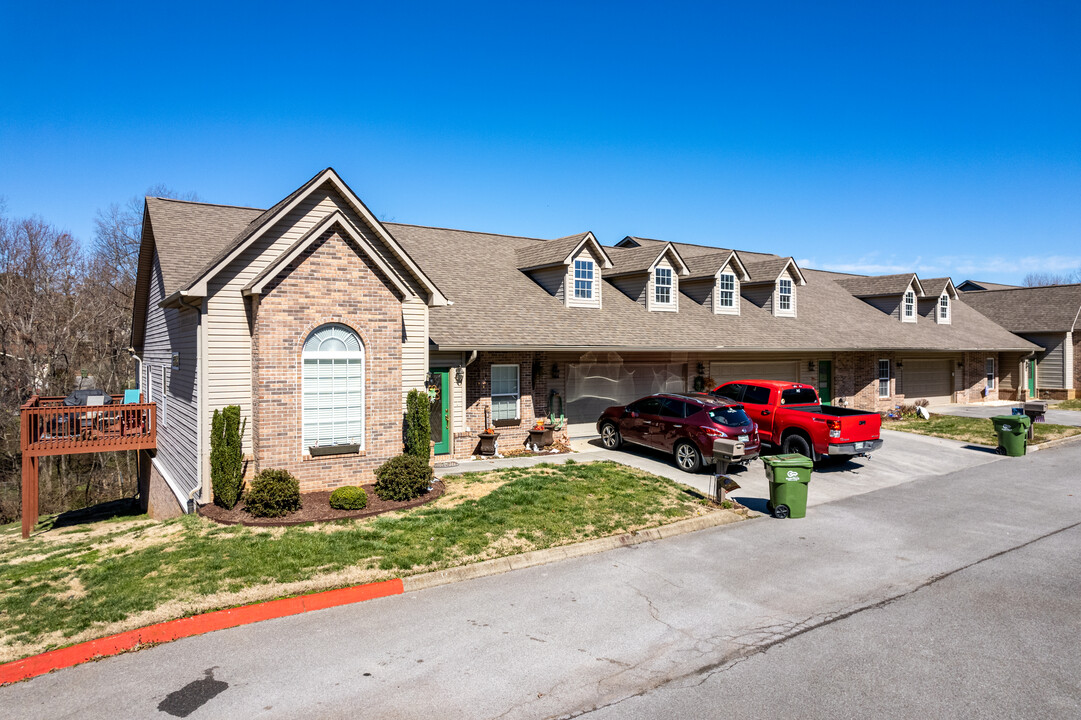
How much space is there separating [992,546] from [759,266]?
723 inches

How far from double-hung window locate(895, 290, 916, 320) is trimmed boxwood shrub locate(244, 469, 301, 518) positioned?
1183 inches

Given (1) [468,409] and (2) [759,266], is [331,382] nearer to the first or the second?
(1) [468,409]

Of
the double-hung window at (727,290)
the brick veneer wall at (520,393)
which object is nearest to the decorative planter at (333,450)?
the brick veneer wall at (520,393)

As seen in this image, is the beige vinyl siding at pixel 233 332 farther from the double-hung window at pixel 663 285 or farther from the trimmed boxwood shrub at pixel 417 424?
the double-hung window at pixel 663 285

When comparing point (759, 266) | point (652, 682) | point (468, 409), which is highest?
point (759, 266)

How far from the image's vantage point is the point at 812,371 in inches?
1028

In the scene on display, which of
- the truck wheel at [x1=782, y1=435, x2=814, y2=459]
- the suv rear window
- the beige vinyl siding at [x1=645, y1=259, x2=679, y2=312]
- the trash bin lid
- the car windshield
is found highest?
the beige vinyl siding at [x1=645, y1=259, x2=679, y2=312]

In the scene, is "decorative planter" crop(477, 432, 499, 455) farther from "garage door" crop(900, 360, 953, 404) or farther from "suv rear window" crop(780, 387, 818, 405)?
"garage door" crop(900, 360, 953, 404)

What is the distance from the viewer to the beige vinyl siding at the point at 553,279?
2125cm

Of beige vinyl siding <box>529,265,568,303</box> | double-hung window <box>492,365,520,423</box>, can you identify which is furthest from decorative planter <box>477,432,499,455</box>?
beige vinyl siding <box>529,265,568,303</box>

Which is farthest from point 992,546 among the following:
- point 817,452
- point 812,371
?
point 812,371

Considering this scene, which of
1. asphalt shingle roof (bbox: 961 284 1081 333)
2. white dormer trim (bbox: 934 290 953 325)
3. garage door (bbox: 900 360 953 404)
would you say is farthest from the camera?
asphalt shingle roof (bbox: 961 284 1081 333)

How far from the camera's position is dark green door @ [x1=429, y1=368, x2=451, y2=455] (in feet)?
54.9

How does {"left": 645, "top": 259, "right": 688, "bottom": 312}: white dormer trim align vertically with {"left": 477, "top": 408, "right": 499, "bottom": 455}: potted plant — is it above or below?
above
